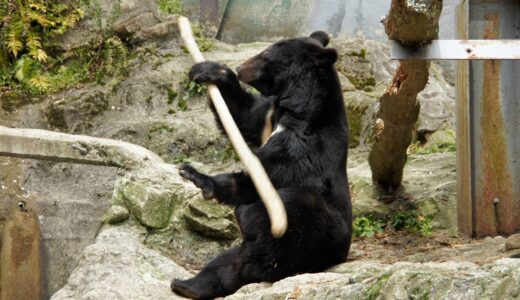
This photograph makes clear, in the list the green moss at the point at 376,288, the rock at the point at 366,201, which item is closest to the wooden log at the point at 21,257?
the rock at the point at 366,201

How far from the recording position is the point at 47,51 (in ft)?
41.2

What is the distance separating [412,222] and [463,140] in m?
1.10

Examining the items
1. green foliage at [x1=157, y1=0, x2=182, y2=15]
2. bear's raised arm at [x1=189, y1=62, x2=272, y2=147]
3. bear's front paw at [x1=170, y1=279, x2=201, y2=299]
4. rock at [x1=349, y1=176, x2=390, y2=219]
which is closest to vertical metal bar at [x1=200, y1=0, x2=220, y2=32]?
green foliage at [x1=157, y1=0, x2=182, y2=15]

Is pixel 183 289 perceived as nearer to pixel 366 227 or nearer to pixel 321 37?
pixel 321 37

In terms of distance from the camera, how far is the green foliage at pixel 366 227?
8506 mm

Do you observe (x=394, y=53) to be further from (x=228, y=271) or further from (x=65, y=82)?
(x=65, y=82)

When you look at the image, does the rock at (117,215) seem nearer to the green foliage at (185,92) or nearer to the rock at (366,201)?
the rock at (366,201)

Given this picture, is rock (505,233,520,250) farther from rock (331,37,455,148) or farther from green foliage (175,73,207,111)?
green foliage (175,73,207,111)

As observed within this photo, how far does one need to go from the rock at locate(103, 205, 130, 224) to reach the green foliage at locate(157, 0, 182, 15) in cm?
661

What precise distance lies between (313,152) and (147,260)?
168cm

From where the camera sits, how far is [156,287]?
21.2 ft

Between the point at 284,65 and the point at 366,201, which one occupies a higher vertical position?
the point at 284,65

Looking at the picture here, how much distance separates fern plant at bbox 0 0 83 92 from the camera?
1195 centimetres

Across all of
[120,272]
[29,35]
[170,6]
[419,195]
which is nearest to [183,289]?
[120,272]
